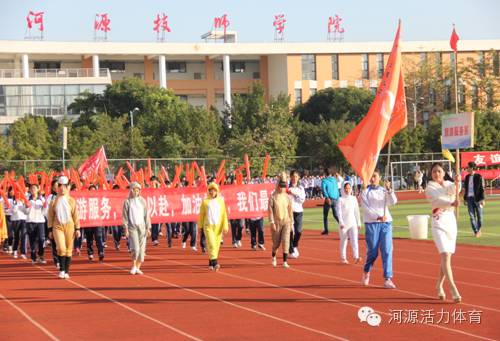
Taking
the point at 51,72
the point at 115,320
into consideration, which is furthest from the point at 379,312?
the point at 51,72

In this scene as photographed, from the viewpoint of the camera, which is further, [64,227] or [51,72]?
[51,72]

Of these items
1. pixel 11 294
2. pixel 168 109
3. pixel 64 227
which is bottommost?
pixel 11 294

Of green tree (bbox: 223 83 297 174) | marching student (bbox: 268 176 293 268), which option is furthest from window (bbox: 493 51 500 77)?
marching student (bbox: 268 176 293 268)

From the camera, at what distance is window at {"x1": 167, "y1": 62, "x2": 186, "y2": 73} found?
83.4 meters

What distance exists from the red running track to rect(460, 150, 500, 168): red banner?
31135 mm

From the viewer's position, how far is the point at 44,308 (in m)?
12.0

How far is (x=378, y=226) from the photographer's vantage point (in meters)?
12.9

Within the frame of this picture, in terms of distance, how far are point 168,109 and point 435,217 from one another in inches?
2002

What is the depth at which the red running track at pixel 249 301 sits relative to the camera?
31.6 ft

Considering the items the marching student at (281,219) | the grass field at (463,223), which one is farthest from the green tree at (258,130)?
the marching student at (281,219)

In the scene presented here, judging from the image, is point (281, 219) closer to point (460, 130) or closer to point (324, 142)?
point (460, 130)

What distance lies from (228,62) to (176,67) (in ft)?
19.1

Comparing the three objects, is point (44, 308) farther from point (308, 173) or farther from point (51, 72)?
point (51, 72)

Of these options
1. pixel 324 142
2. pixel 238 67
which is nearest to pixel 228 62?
pixel 238 67
